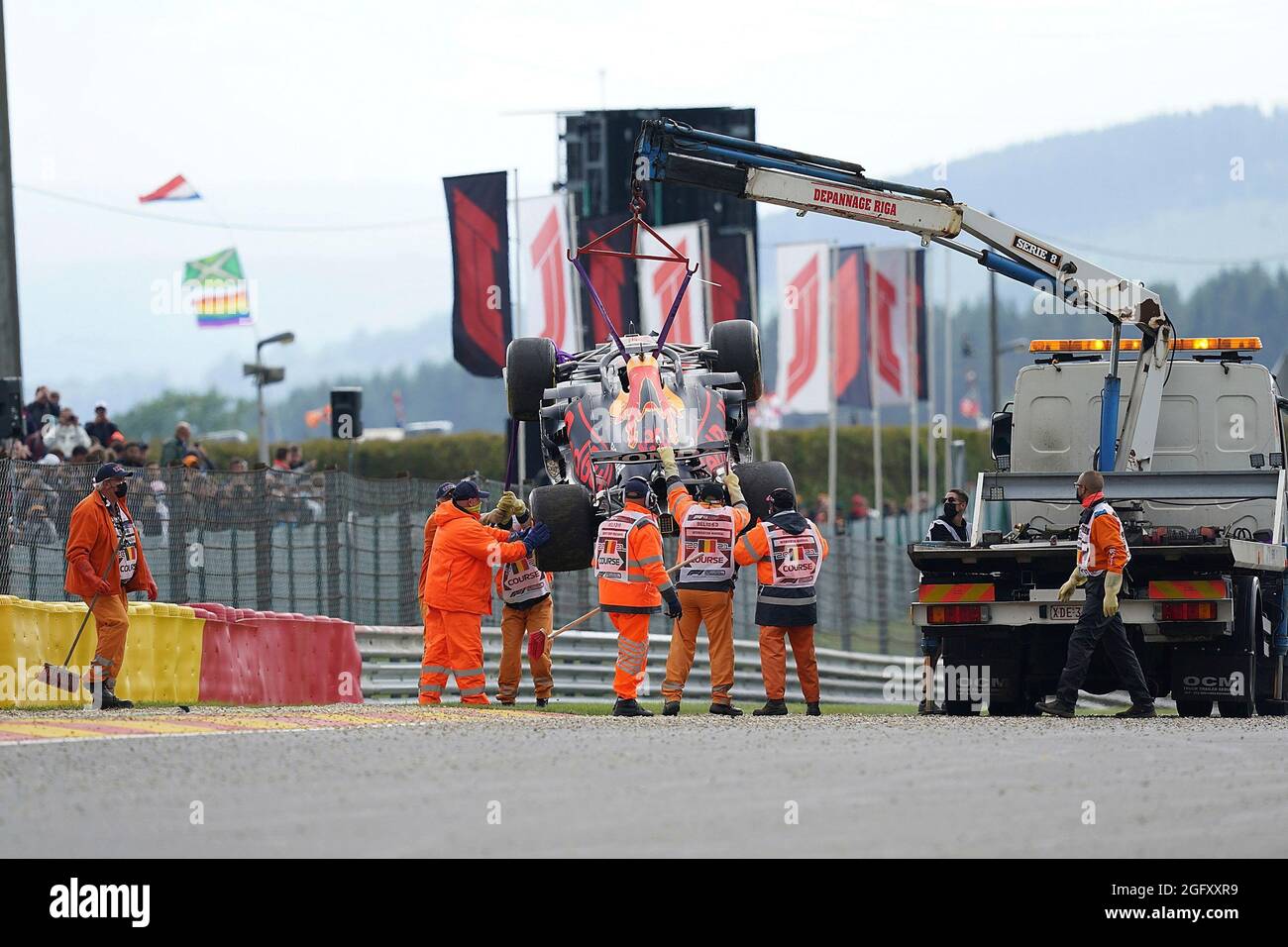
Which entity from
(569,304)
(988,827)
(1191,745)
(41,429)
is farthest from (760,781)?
(569,304)

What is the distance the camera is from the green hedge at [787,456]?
63188 mm

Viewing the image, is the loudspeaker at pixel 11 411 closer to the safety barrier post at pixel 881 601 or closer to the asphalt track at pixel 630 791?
the asphalt track at pixel 630 791

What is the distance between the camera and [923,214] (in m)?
18.9

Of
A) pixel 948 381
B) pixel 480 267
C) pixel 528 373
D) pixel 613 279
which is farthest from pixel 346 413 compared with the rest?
pixel 948 381

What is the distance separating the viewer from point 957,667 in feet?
54.3

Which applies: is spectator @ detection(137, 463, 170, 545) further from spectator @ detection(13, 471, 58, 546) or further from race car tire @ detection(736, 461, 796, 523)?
race car tire @ detection(736, 461, 796, 523)

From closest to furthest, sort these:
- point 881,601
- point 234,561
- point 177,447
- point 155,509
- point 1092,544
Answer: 1. point 1092,544
2. point 155,509
3. point 234,561
4. point 177,447
5. point 881,601

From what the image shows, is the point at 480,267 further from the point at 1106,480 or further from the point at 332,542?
the point at 1106,480

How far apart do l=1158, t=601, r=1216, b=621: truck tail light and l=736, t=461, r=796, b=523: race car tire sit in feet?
10.1

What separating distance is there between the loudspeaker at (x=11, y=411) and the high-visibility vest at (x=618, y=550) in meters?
7.17

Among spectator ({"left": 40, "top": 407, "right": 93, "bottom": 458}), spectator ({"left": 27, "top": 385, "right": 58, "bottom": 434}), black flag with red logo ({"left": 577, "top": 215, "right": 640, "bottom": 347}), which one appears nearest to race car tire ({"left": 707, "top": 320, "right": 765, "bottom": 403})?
spectator ({"left": 40, "top": 407, "right": 93, "bottom": 458})

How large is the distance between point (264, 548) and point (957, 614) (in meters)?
7.10

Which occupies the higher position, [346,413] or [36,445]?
[346,413]
